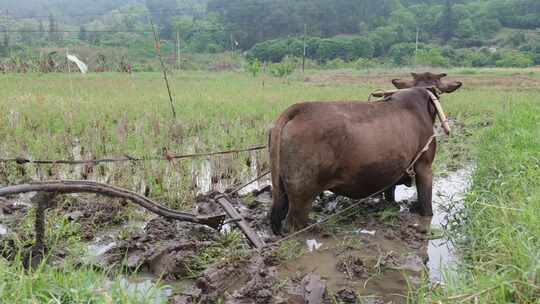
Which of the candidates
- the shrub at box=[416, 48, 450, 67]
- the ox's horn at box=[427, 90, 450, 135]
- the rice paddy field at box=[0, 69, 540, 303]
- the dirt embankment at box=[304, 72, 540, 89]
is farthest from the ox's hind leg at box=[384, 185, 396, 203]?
the shrub at box=[416, 48, 450, 67]

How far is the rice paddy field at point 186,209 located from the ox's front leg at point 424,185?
10.1 inches

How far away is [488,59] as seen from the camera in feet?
147

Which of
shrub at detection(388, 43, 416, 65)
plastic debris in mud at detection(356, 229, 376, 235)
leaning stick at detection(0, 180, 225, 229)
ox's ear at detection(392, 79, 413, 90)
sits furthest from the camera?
shrub at detection(388, 43, 416, 65)

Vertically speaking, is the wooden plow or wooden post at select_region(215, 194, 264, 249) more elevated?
the wooden plow

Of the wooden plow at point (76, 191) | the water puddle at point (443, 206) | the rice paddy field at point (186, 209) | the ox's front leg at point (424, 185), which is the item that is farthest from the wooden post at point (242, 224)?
the ox's front leg at point (424, 185)

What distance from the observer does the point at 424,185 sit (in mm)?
4699

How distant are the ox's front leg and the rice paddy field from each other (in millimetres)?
258

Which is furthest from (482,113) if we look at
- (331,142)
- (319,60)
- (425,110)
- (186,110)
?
(319,60)

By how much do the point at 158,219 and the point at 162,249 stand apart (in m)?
0.80

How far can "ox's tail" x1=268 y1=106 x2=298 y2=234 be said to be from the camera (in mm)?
3943

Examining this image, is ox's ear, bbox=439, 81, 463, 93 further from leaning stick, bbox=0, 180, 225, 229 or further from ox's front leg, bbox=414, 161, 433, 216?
leaning stick, bbox=0, 180, 225, 229

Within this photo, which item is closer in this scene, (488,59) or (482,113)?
(482,113)

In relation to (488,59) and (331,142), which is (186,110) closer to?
(331,142)

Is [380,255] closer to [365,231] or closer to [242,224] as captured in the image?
[365,231]
